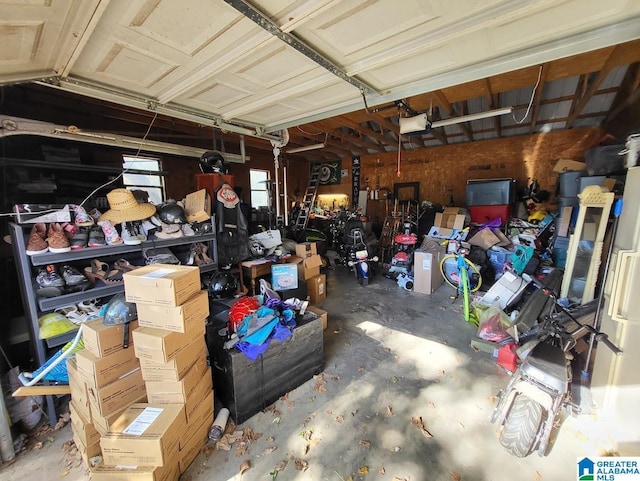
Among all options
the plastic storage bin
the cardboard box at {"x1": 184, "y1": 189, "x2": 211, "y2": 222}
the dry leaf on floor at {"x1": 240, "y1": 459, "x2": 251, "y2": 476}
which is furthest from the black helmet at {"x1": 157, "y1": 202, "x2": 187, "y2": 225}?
the plastic storage bin

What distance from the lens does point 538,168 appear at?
6012 mm

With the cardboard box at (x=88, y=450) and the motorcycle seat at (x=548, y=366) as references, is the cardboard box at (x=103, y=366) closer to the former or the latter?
the cardboard box at (x=88, y=450)

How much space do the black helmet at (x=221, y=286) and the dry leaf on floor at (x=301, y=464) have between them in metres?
1.85

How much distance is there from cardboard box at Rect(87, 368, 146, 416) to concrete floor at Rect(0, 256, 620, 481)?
445 millimetres

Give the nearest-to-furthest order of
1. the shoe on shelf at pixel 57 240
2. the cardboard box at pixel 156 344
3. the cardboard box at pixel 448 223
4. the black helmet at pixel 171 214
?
the cardboard box at pixel 156 344, the shoe on shelf at pixel 57 240, the black helmet at pixel 171 214, the cardboard box at pixel 448 223

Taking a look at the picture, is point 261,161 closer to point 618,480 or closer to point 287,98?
point 287,98

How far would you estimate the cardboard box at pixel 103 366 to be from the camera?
1454 millimetres

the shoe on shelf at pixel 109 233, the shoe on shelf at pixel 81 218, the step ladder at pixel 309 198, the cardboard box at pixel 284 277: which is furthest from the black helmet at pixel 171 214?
the step ladder at pixel 309 198

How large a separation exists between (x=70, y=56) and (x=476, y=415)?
3666mm

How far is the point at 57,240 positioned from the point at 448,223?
6153 mm

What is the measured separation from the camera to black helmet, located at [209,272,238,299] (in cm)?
294

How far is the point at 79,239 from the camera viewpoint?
208 centimetres

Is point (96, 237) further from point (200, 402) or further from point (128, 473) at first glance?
point (128, 473)

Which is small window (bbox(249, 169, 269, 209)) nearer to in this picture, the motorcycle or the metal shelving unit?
the metal shelving unit
